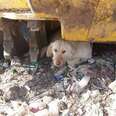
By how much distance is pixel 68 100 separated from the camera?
392cm

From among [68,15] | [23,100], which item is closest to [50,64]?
[23,100]

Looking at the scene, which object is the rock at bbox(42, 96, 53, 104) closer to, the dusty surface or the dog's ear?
the dusty surface

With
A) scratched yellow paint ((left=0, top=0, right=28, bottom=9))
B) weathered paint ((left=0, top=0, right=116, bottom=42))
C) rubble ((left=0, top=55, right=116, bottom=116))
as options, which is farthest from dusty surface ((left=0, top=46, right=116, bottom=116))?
scratched yellow paint ((left=0, top=0, right=28, bottom=9))

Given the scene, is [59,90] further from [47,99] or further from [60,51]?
[60,51]

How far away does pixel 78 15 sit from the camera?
369 centimetres

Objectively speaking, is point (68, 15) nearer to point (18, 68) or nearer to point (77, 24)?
point (77, 24)

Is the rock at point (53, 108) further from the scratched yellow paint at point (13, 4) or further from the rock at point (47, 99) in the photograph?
the scratched yellow paint at point (13, 4)

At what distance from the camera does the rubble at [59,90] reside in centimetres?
379

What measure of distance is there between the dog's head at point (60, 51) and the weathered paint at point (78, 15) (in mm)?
596

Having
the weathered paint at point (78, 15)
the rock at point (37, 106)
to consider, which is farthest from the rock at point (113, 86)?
the rock at point (37, 106)

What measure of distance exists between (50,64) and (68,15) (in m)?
0.94

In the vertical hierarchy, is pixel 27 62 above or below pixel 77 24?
below

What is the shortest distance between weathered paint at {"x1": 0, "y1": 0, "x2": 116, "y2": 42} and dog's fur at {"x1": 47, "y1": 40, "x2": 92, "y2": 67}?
0.54m

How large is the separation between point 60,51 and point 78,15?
89 centimetres
